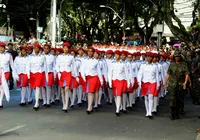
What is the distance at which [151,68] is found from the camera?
40.1 ft

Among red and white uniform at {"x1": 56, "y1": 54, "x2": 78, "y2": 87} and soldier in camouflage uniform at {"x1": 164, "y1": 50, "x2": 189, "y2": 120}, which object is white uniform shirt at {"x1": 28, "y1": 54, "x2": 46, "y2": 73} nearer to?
red and white uniform at {"x1": 56, "y1": 54, "x2": 78, "y2": 87}

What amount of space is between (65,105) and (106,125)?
229 cm

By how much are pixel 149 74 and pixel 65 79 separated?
2397 mm

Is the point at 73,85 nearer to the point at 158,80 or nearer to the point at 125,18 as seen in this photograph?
the point at 158,80

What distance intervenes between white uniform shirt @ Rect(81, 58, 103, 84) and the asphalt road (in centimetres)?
108

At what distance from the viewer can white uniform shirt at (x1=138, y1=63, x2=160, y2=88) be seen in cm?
1221

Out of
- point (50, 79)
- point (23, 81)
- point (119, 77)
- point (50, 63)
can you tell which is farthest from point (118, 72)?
point (23, 81)

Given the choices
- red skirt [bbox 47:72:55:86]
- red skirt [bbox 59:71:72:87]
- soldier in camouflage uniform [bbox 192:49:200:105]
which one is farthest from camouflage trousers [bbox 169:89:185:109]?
red skirt [bbox 47:72:55:86]

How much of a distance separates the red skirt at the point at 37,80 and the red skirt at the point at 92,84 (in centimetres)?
141

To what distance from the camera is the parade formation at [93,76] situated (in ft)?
39.2

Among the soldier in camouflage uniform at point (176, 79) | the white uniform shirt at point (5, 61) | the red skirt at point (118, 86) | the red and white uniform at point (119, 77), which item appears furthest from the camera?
the white uniform shirt at point (5, 61)

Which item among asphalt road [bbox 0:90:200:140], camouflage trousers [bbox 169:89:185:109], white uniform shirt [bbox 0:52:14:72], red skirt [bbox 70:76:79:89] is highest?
white uniform shirt [bbox 0:52:14:72]

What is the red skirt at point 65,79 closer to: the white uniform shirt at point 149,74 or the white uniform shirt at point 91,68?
the white uniform shirt at point 91,68

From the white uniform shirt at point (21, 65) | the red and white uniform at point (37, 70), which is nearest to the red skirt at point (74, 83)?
the red and white uniform at point (37, 70)
